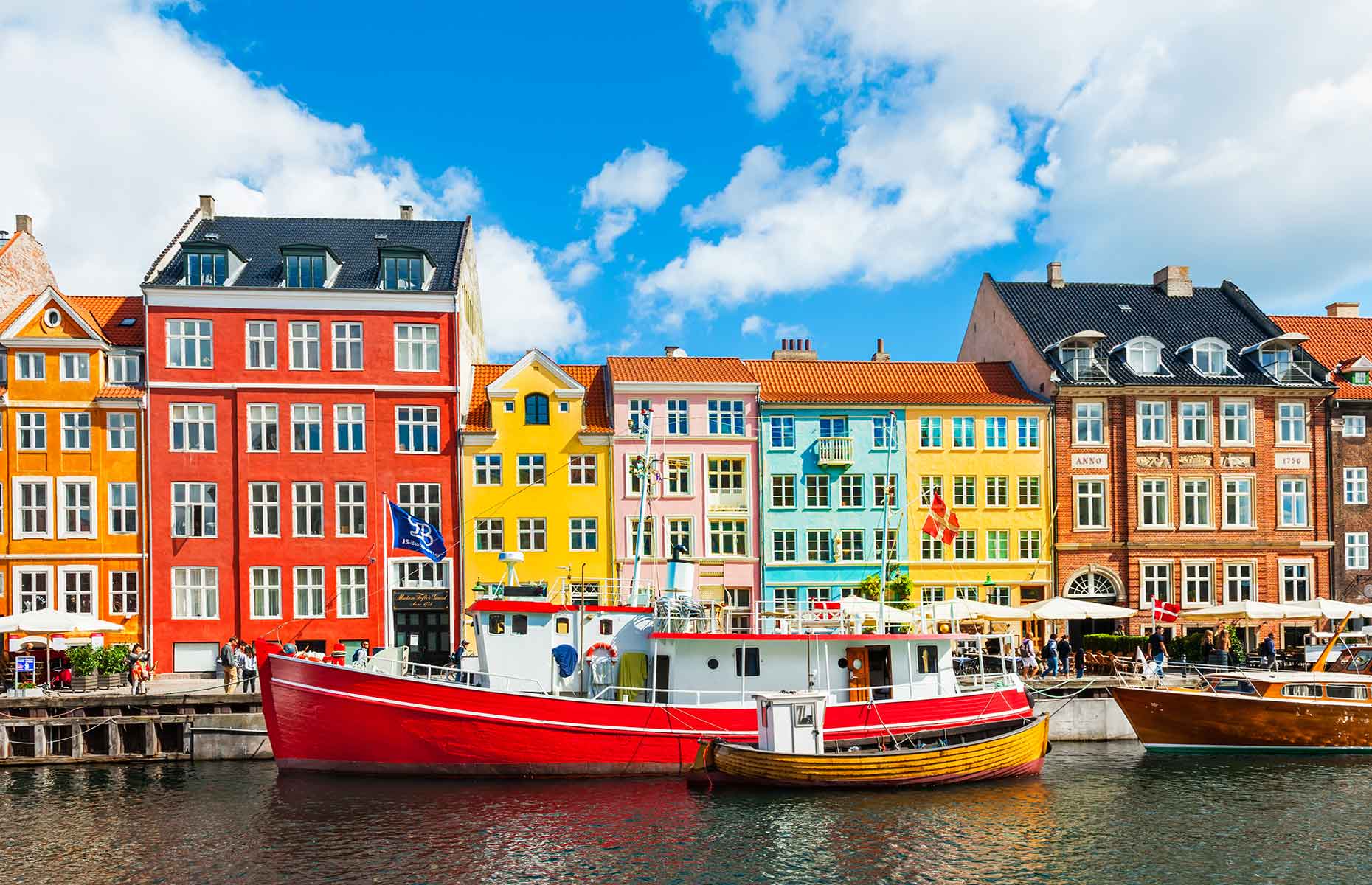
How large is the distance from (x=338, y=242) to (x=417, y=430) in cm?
887

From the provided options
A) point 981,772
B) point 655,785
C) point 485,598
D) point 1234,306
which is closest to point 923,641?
point 981,772

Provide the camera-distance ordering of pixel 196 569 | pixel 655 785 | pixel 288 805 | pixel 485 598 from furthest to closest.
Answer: pixel 196 569 < pixel 485 598 < pixel 655 785 < pixel 288 805

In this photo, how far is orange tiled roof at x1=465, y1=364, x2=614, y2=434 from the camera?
47.6 meters

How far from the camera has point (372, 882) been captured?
71.8ft

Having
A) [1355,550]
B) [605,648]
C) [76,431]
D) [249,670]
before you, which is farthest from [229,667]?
[1355,550]

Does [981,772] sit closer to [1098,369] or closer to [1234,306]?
[1098,369]

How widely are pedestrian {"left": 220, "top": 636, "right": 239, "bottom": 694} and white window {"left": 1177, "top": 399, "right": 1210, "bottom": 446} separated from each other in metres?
37.8

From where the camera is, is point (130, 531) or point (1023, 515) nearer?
point (130, 531)

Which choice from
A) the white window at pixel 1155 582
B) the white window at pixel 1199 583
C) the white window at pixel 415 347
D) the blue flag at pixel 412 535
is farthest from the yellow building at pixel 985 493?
the blue flag at pixel 412 535

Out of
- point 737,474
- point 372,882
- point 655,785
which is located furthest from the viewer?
point 737,474

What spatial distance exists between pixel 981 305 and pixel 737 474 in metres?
16.9

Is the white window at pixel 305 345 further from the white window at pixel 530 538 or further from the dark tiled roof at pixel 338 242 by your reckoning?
the white window at pixel 530 538

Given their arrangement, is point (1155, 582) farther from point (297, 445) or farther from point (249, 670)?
point (249, 670)

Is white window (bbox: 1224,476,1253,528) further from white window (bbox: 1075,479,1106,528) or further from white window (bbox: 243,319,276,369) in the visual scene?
white window (bbox: 243,319,276,369)
